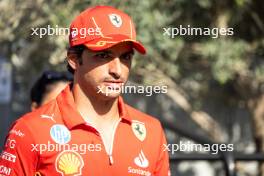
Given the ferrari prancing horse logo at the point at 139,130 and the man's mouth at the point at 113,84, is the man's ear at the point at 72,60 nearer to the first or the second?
the man's mouth at the point at 113,84

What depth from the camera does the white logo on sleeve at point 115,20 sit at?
8.49 feet

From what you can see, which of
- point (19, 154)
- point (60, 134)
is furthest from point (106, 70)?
point (19, 154)

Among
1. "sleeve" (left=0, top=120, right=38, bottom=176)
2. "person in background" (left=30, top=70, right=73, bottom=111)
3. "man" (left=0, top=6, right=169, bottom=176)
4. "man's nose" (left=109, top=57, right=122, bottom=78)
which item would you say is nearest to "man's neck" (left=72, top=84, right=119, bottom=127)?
"man" (left=0, top=6, right=169, bottom=176)

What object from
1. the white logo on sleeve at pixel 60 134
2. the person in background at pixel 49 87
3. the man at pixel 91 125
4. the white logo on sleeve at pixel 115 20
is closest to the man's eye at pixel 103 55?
the man at pixel 91 125

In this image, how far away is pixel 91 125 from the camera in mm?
2590

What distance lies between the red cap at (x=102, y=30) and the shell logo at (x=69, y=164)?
385 millimetres

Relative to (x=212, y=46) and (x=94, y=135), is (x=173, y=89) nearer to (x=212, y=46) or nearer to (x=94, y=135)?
(x=212, y=46)

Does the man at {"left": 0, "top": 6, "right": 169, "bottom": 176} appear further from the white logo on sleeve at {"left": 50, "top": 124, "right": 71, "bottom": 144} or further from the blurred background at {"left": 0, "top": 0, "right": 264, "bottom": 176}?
the blurred background at {"left": 0, "top": 0, "right": 264, "bottom": 176}

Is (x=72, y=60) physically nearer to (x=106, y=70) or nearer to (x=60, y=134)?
(x=106, y=70)

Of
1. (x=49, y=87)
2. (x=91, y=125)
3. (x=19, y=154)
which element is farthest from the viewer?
(x=49, y=87)

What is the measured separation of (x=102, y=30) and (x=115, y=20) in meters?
0.08

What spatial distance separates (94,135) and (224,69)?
→ 3.43 m

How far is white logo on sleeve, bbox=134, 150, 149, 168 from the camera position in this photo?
2.60 m

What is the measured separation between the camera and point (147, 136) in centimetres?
271
